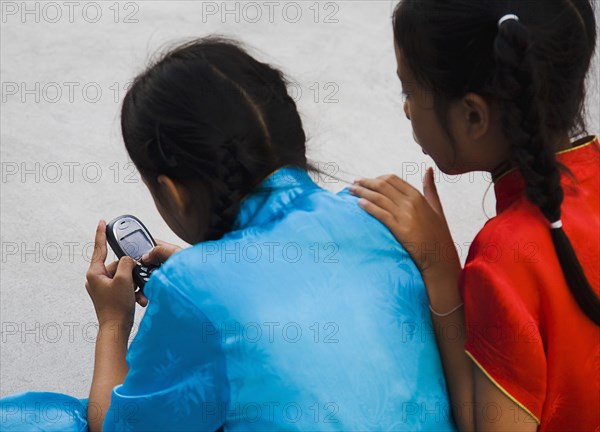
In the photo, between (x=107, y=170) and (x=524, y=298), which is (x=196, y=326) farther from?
(x=107, y=170)

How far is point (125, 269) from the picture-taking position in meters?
1.46

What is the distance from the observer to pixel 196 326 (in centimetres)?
113

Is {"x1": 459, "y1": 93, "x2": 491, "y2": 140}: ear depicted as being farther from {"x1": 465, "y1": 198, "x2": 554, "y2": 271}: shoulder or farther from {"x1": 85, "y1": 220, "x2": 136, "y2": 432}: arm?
{"x1": 85, "y1": 220, "x2": 136, "y2": 432}: arm

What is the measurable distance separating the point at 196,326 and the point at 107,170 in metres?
1.60

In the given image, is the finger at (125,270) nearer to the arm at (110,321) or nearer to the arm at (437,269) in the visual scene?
the arm at (110,321)

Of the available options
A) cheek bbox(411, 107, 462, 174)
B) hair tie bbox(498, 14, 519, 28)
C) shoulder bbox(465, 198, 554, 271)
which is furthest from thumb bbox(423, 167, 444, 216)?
hair tie bbox(498, 14, 519, 28)

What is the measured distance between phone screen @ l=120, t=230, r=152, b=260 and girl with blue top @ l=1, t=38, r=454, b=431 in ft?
1.08

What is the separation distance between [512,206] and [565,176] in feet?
0.25

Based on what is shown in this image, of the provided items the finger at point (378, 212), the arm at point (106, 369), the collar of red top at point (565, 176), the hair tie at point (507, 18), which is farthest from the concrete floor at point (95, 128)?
the hair tie at point (507, 18)

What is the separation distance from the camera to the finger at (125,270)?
145 cm

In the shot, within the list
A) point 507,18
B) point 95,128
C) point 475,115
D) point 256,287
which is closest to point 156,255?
point 256,287

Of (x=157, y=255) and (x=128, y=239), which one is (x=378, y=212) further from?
(x=128, y=239)

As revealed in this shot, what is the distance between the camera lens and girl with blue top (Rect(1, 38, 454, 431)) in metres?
1.13

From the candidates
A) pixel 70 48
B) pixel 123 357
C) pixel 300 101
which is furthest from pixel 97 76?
pixel 123 357
